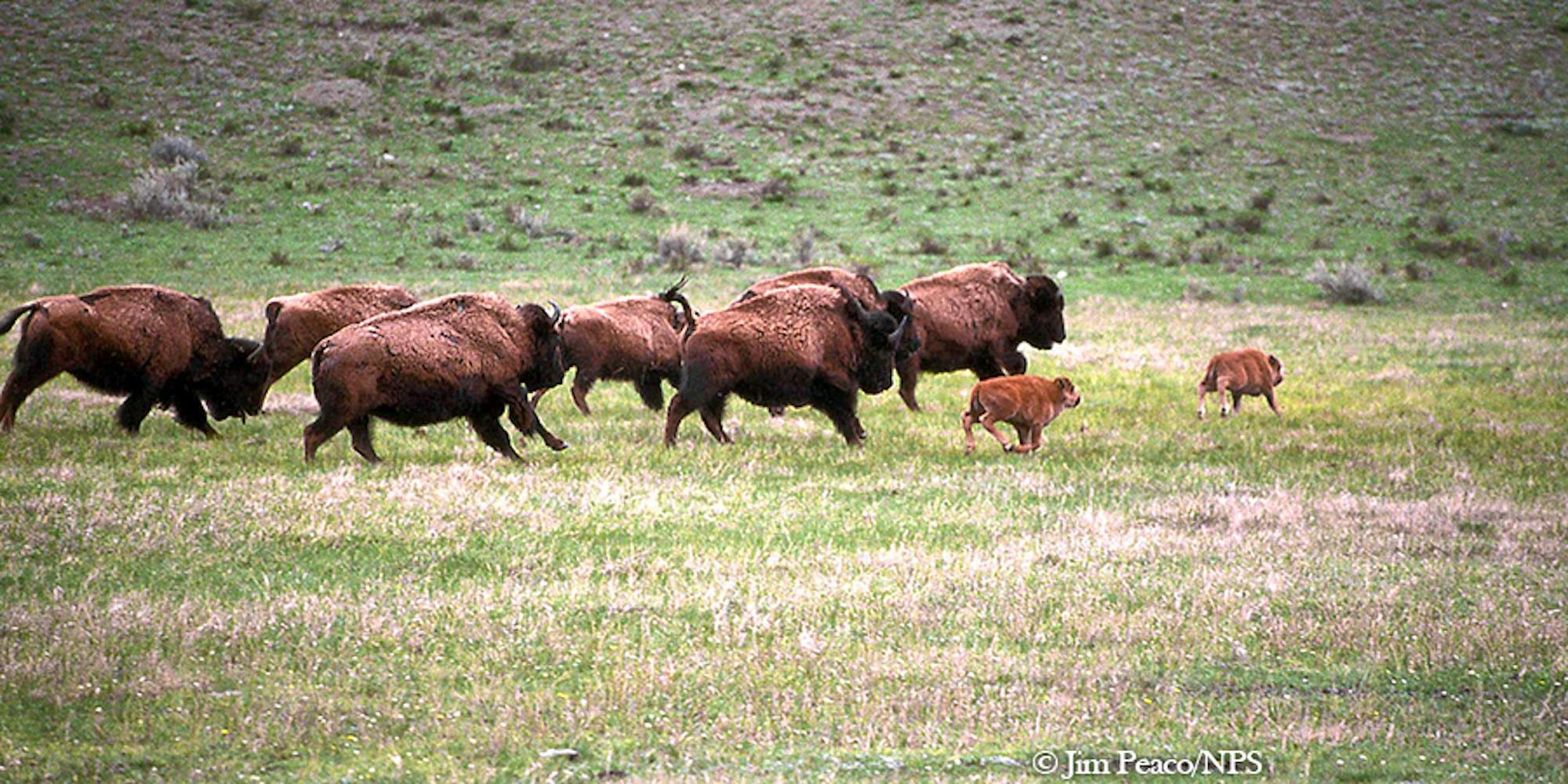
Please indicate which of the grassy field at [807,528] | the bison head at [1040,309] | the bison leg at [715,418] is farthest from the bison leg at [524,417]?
the bison head at [1040,309]

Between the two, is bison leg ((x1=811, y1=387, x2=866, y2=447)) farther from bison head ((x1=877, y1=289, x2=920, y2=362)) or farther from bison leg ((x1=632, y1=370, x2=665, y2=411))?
bison leg ((x1=632, y1=370, x2=665, y2=411))

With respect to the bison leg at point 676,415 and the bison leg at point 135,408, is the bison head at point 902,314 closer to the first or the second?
the bison leg at point 676,415

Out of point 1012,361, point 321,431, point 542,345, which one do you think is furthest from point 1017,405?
point 321,431

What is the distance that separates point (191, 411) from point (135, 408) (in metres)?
0.70

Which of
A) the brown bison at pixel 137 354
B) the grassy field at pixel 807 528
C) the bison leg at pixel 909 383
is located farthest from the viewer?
the bison leg at pixel 909 383

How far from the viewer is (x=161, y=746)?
6.39m

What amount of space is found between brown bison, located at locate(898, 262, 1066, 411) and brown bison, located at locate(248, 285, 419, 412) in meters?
5.48

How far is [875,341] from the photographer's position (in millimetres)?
15578

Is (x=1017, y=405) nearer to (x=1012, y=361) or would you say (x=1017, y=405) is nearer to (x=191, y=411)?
(x=1012, y=361)

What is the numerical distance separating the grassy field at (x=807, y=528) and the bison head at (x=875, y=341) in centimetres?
60

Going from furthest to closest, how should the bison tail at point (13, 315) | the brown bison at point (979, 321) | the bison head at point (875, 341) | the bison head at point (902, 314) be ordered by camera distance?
the brown bison at point (979, 321)
the bison head at point (902, 314)
the bison head at point (875, 341)
the bison tail at point (13, 315)

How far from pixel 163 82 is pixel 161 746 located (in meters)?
45.5

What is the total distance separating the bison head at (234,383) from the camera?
614 inches

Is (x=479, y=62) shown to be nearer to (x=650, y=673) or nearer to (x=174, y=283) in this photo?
(x=174, y=283)
